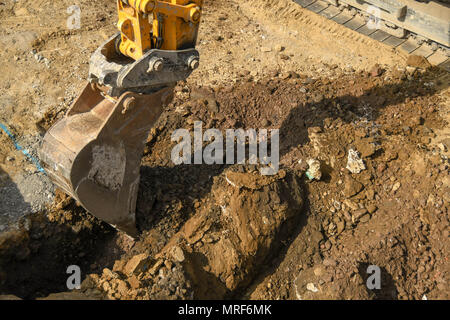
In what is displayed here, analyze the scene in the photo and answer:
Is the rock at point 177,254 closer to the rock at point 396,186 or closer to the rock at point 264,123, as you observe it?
the rock at point 264,123

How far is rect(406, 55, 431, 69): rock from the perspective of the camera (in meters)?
7.63

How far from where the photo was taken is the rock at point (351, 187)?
6005 millimetres

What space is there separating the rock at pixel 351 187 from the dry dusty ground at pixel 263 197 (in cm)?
2

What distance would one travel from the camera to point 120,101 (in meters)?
4.88

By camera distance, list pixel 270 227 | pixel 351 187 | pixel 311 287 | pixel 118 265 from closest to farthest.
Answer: pixel 311 287, pixel 118 265, pixel 270 227, pixel 351 187

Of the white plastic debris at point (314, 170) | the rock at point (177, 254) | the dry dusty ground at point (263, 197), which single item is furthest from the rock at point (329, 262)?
the rock at point (177, 254)

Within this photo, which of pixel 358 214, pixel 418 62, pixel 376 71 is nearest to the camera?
pixel 358 214

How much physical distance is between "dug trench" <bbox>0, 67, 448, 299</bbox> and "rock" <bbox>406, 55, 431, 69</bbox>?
3.94 ft

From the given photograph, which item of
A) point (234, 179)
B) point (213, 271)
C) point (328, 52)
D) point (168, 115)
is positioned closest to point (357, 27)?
point (328, 52)

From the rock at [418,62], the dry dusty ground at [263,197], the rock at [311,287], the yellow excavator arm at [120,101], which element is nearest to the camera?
the yellow excavator arm at [120,101]

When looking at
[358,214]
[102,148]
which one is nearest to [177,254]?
[102,148]

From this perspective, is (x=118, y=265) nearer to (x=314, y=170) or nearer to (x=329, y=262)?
(x=329, y=262)

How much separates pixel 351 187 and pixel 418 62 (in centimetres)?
283

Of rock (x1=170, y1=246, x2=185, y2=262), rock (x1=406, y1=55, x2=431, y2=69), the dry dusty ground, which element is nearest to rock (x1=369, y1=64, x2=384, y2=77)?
the dry dusty ground
